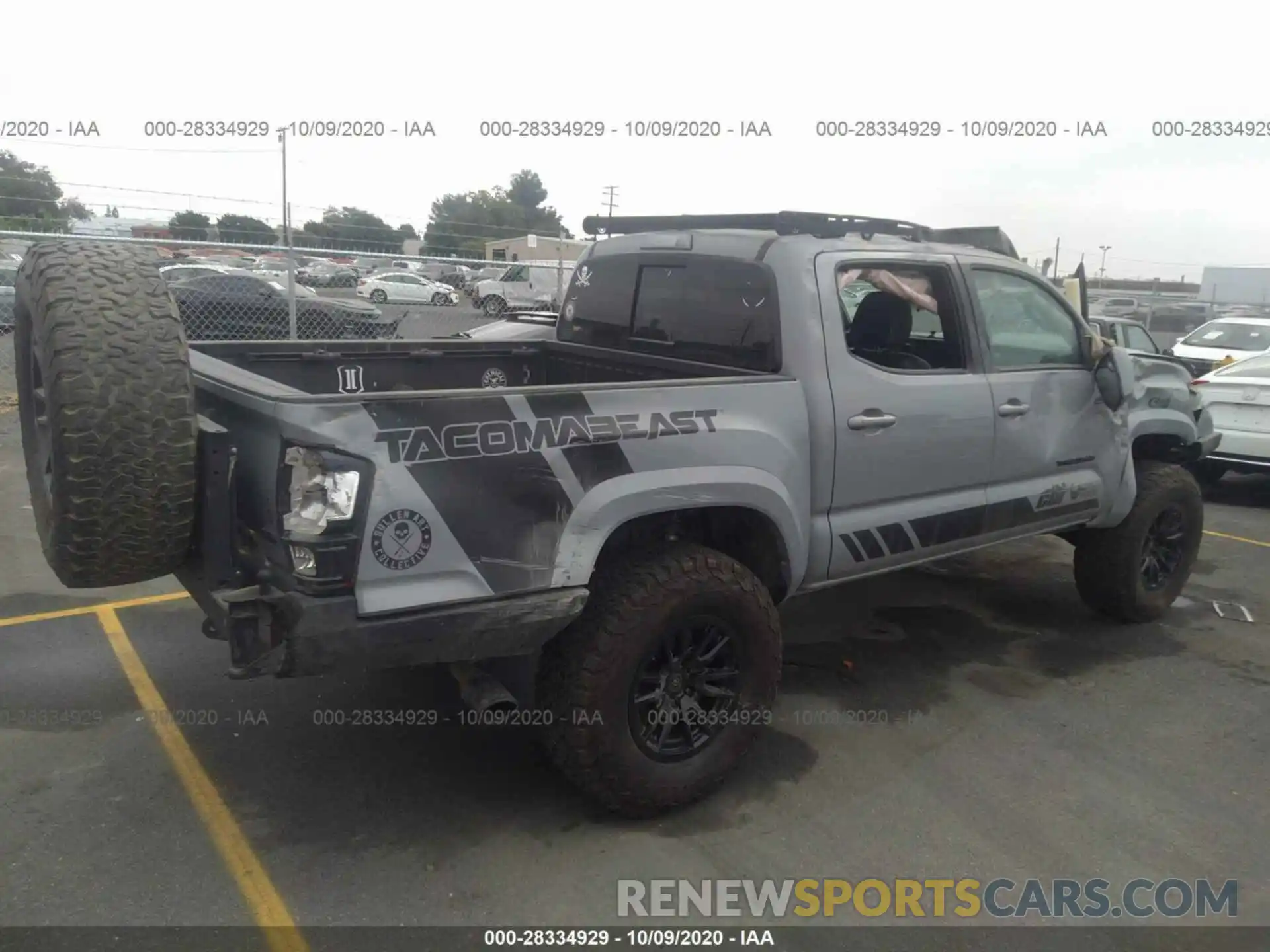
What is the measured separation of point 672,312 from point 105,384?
235 centimetres

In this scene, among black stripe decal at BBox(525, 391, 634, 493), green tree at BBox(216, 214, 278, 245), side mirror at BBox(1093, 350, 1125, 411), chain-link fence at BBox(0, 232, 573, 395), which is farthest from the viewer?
green tree at BBox(216, 214, 278, 245)

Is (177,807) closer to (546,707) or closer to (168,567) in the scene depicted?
(168,567)

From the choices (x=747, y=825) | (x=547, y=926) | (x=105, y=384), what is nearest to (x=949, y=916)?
(x=747, y=825)

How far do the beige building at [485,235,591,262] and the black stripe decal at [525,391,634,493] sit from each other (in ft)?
34.5

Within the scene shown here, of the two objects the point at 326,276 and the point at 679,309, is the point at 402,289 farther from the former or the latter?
the point at 679,309

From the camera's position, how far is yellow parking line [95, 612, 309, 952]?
2721 millimetres

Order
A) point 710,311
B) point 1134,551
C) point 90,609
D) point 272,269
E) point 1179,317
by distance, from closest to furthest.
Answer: point 710,311
point 90,609
point 1134,551
point 272,269
point 1179,317

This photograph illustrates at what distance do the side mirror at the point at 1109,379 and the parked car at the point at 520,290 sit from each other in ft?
32.3

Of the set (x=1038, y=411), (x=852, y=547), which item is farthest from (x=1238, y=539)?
(x=852, y=547)

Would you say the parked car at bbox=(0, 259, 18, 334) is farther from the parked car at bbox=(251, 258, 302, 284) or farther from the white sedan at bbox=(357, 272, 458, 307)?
the white sedan at bbox=(357, 272, 458, 307)

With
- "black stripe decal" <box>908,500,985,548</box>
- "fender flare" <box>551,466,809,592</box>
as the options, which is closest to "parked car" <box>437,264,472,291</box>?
"black stripe decal" <box>908,500,985,548</box>

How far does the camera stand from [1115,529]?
5.14 m

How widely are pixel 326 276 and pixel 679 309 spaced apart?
27.9ft

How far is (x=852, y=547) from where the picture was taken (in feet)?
12.6
